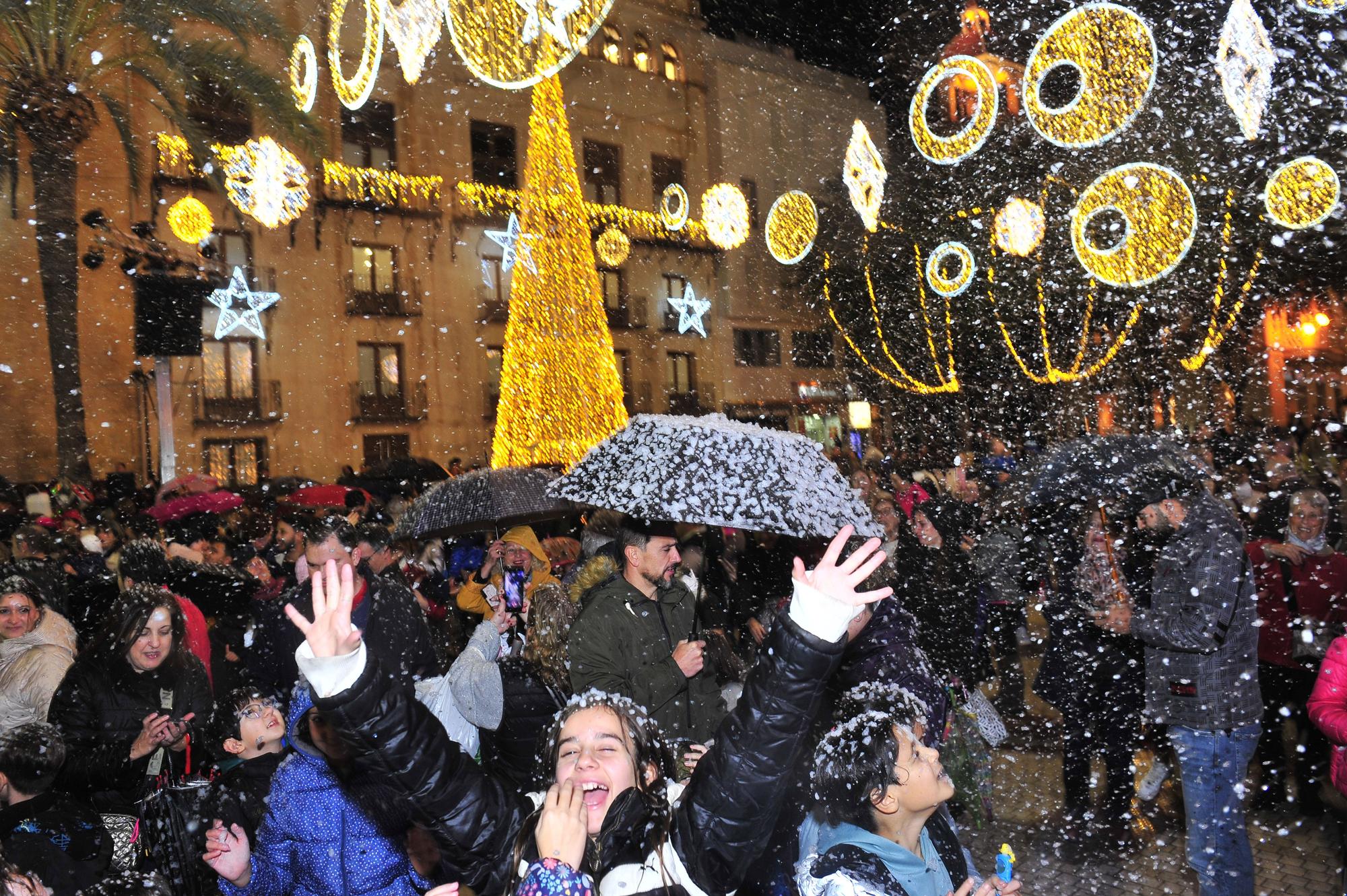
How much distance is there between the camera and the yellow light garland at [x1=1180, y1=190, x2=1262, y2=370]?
18359 millimetres

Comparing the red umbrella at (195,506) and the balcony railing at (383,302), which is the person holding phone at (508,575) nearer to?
the red umbrella at (195,506)

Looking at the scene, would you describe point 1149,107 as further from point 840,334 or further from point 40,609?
point 40,609

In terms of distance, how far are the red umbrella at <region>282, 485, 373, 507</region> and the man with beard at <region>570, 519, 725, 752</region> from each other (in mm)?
8317

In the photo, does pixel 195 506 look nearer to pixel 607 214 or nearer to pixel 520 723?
pixel 520 723

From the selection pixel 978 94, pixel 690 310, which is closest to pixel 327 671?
pixel 978 94

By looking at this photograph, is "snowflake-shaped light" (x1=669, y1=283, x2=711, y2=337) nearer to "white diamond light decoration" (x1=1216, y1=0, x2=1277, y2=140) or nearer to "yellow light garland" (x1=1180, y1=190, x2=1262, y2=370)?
"yellow light garland" (x1=1180, y1=190, x2=1262, y2=370)

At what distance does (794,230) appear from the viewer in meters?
32.2

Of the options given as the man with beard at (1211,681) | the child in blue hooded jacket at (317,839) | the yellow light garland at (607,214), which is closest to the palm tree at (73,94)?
the yellow light garland at (607,214)

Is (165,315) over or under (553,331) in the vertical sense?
over

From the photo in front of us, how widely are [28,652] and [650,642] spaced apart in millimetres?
2958

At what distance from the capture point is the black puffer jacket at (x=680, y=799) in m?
2.12

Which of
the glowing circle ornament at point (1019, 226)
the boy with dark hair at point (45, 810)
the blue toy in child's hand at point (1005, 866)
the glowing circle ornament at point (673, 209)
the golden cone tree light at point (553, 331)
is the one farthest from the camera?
the glowing circle ornament at point (673, 209)

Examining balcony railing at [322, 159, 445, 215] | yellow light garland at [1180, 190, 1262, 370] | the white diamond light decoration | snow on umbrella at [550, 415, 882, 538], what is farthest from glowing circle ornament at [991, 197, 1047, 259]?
balcony railing at [322, 159, 445, 215]

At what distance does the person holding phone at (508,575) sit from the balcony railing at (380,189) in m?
19.9
